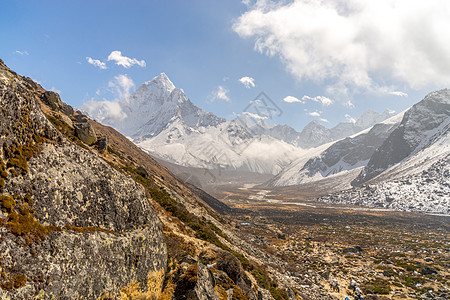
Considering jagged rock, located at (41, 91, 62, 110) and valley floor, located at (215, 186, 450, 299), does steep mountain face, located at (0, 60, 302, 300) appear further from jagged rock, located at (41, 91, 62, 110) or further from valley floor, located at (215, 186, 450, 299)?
valley floor, located at (215, 186, 450, 299)

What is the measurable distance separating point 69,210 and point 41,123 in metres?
3.27

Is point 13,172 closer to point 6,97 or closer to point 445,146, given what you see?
point 6,97

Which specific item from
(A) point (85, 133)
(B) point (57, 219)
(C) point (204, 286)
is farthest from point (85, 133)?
(C) point (204, 286)

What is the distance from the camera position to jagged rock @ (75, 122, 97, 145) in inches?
938

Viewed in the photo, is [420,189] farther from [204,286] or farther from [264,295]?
[204,286]

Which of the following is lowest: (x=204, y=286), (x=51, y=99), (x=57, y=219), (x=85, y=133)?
(x=204, y=286)

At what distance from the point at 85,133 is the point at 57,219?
2166 centimetres

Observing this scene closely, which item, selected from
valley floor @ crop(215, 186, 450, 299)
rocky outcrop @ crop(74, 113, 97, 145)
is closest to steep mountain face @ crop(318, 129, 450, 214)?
valley floor @ crop(215, 186, 450, 299)

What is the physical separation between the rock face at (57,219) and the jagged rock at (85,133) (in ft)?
59.5

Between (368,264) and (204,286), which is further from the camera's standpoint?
(368,264)

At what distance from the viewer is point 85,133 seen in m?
24.7

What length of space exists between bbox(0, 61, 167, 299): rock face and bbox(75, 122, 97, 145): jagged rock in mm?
18136

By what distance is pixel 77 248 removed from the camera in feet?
21.1

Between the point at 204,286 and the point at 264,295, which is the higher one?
the point at 204,286
